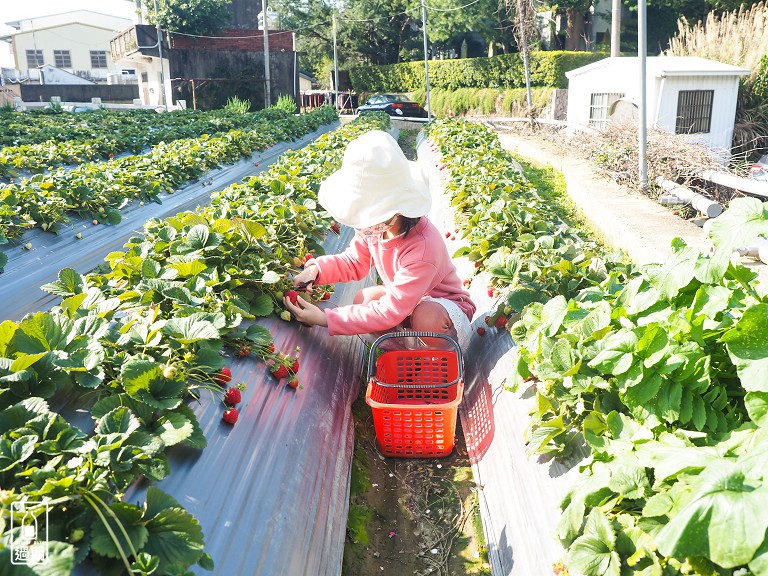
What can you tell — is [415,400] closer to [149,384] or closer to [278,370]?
[278,370]

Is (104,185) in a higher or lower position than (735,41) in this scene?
lower

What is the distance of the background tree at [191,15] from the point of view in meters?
33.6

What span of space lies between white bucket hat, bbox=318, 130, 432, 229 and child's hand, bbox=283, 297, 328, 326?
453mm

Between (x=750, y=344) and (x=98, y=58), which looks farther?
(x=98, y=58)

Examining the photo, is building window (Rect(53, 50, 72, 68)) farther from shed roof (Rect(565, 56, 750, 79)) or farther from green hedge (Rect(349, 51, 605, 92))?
shed roof (Rect(565, 56, 750, 79))

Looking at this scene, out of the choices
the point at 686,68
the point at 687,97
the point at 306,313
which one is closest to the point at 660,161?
the point at 686,68

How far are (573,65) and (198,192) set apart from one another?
83.6 ft

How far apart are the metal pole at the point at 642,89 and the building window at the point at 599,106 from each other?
7.93m

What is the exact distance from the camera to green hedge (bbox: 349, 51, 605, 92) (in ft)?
95.5

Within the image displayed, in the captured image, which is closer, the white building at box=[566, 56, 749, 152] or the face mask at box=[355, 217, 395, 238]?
the face mask at box=[355, 217, 395, 238]

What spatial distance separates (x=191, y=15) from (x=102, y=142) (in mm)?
27463

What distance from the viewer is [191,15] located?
3406 centimetres

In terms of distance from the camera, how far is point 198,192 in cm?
755

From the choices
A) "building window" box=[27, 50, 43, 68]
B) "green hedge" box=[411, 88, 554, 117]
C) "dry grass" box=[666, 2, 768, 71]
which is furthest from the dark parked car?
"building window" box=[27, 50, 43, 68]
